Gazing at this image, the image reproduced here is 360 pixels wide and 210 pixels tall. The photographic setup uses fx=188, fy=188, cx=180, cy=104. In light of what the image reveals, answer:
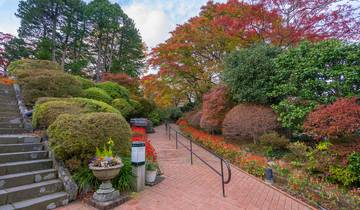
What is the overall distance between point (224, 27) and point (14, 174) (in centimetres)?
1114

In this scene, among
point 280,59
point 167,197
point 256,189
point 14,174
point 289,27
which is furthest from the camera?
point 289,27

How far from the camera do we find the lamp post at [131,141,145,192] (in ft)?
14.0

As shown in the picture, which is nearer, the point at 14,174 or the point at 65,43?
the point at 14,174

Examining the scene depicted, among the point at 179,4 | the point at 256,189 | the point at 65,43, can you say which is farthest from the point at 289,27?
the point at 65,43

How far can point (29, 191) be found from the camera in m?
3.38

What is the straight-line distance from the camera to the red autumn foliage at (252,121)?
8211 millimetres

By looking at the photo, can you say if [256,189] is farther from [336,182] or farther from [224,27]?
[224,27]

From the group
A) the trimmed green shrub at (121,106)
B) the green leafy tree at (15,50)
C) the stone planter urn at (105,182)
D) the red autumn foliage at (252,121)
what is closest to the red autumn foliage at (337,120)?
the red autumn foliage at (252,121)

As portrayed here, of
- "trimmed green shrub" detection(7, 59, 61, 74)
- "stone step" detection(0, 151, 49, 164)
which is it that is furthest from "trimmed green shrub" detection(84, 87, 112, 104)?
"stone step" detection(0, 151, 49, 164)

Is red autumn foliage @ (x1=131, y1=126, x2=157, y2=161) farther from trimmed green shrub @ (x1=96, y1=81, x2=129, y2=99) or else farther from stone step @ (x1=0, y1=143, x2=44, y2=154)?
trimmed green shrub @ (x1=96, y1=81, x2=129, y2=99)

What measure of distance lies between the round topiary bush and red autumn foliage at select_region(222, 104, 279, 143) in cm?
581

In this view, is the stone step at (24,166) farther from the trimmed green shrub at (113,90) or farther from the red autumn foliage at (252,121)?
the trimmed green shrub at (113,90)

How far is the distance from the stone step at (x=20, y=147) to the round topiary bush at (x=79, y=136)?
0.67 metres

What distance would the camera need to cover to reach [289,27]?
31.4 ft
